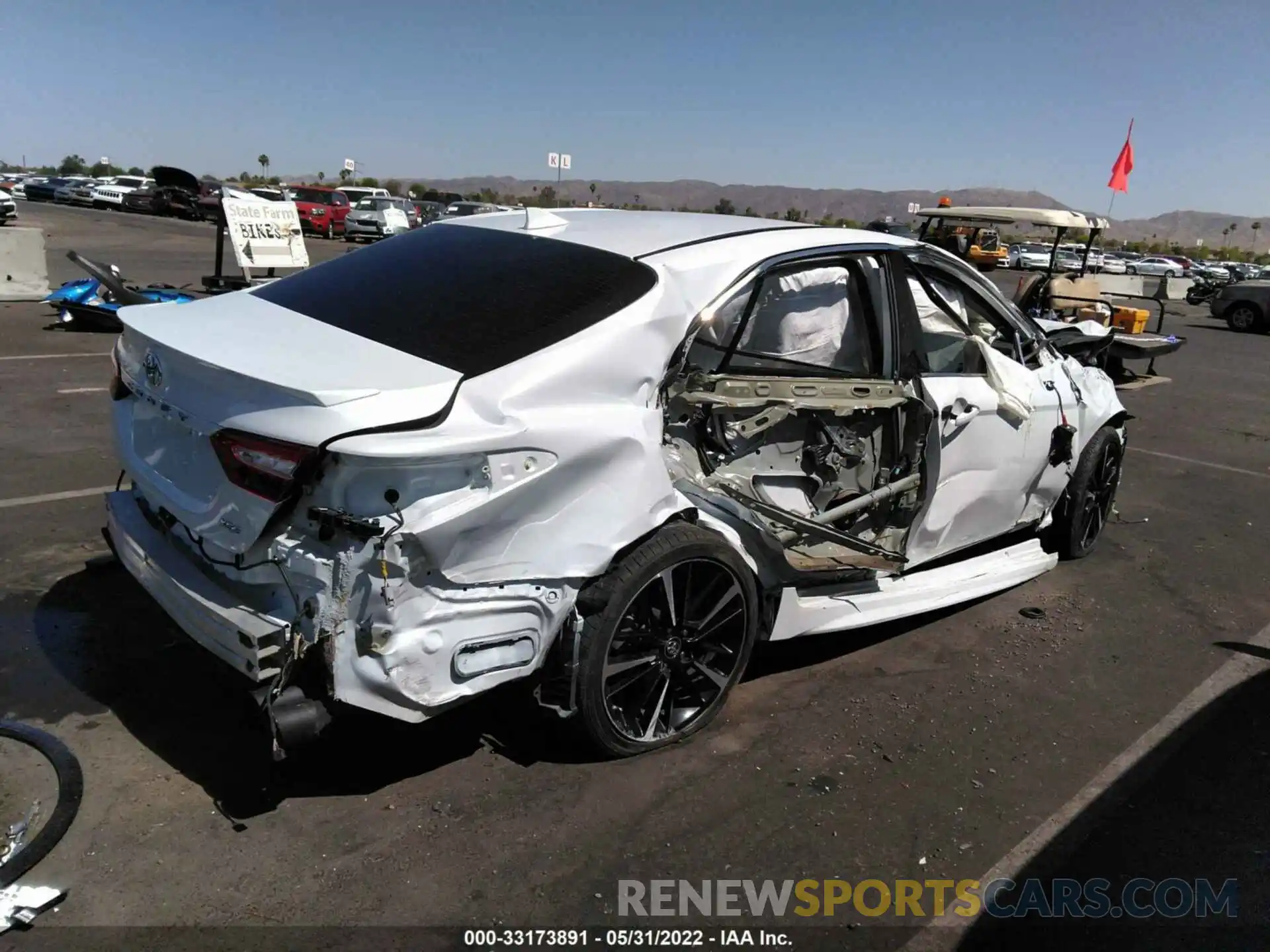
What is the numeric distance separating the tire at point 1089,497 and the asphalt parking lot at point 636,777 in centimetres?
56

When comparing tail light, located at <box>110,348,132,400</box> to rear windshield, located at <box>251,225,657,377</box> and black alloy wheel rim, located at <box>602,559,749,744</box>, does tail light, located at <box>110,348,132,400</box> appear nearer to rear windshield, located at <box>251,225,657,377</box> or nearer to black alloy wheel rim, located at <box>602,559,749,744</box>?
rear windshield, located at <box>251,225,657,377</box>

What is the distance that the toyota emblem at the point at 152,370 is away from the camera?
3047mm

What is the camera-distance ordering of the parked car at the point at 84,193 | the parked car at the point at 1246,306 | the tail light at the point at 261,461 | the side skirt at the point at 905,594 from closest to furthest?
the tail light at the point at 261,461 → the side skirt at the point at 905,594 → the parked car at the point at 1246,306 → the parked car at the point at 84,193

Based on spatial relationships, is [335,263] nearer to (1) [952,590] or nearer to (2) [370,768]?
(2) [370,768]

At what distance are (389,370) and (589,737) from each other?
134 cm

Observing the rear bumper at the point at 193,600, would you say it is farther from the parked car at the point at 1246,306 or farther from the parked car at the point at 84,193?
the parked car at the point at 84,193

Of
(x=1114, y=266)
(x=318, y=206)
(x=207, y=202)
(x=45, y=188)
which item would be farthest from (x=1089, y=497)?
(x=45, y=188)

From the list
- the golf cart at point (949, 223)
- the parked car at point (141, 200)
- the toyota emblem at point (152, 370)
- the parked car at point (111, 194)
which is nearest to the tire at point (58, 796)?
the toyota emblem at point (152, 370)

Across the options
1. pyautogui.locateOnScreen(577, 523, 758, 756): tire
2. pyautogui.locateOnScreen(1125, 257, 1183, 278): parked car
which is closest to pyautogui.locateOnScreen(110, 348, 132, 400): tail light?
pyautogui.locateOnScreen(577, 523, 758, 756): tire

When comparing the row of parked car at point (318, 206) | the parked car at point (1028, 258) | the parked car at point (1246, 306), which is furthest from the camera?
the parked car at point (1028, 258)

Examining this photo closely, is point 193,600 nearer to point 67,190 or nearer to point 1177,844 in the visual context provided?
point 1177,844

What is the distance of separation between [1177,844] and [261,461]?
309 centimetres

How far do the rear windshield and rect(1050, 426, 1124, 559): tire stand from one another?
3320 millimetres

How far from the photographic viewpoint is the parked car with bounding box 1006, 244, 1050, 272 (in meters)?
41.7
